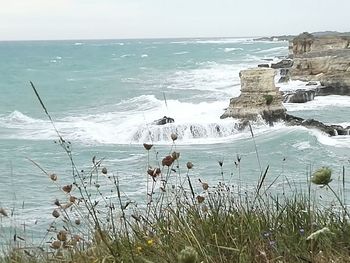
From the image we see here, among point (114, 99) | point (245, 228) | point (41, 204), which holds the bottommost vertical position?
point (114, 99)

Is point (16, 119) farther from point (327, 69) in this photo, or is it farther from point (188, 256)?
point (188, 256)

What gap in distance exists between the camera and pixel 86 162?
21.2m

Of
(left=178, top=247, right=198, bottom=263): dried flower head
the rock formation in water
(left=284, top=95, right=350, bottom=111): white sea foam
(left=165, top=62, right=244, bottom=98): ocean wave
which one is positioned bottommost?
(left=165, top=62, right=244, bottom=98): ocean wave

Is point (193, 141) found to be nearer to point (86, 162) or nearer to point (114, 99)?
point (86, 162)

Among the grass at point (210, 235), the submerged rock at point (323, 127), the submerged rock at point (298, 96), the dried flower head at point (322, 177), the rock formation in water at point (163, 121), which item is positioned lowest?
the submerged rock at point (298, 96)

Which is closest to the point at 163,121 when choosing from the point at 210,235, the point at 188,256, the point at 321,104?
the point at 321,104

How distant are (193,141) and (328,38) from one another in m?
33.6

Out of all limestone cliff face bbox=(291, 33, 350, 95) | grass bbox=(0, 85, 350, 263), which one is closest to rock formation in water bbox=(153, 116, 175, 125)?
limestone cliff face bbox=(291, 33, 350, 95)

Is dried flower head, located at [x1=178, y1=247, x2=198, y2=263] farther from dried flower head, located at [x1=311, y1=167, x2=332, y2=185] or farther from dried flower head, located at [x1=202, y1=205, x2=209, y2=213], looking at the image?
dried flower head, located at [x1=202, y1=205, x2=209, y2=213]

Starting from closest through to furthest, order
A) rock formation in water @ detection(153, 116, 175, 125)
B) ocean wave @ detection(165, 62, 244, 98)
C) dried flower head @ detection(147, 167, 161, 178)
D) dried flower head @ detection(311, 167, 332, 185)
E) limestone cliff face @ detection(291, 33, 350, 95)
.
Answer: dried flower head @ detection(311, 167, 332, 185) < dried flower head @ detection(147, 167, 161, 178) < rock formation in water @ detection(153, 116, 175, 125) < limestone cliff face @ detection(291, 33, 350, 95) < ocean wave @ detection(165, 62, 244, 98)

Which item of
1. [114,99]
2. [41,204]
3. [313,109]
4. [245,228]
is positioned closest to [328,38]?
[114,99]

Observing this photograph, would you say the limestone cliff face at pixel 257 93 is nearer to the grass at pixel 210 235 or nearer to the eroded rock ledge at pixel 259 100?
the eroded rock ledge at pixel 259 100

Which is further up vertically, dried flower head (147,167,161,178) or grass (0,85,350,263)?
dried flower head (147,167,161,178)

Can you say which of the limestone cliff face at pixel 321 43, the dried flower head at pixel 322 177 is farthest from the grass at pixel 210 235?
the limestone cliff face at pixel 321 43
